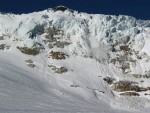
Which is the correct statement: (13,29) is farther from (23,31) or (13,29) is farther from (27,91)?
(27,91)

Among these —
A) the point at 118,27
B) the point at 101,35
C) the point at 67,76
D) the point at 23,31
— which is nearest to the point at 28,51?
the point at 23,31

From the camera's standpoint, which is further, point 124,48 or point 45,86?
point 124,48

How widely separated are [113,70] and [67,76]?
251 inches

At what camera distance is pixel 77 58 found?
154 feet

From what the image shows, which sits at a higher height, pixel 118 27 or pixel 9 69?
pixel 118 27

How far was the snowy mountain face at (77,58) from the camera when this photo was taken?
125ft

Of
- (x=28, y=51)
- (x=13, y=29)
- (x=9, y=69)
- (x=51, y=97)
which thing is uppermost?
(x=13, y=29)

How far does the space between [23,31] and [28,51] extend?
3.25 meters

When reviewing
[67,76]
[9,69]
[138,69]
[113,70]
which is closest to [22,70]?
[9,69]

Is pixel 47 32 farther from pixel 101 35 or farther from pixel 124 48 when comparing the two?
pixel 124 48

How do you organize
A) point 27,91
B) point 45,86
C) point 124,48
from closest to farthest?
point 27,91 → point 45,86 → point 124,48

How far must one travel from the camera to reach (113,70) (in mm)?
46250

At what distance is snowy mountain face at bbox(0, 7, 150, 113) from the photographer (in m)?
38.1

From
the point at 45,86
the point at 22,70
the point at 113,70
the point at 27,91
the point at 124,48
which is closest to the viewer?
the point at 27,91
